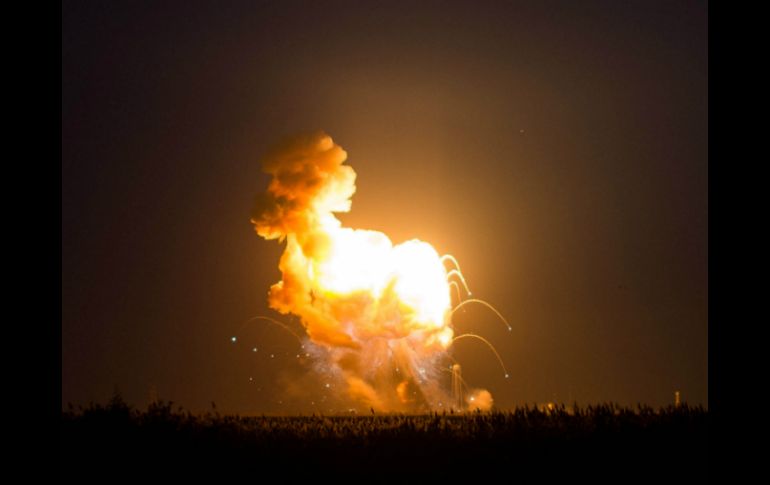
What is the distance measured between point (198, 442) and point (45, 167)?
11.5 metres

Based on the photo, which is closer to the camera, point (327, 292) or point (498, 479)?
point (498, 479)

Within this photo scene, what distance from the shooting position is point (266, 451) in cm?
3123

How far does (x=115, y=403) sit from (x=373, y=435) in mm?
10311

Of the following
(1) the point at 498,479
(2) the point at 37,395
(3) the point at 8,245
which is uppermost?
(3) the point at 8,245

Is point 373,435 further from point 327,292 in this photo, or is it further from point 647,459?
point 327,292

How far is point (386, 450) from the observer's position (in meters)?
31.1

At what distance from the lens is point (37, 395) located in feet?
83.7

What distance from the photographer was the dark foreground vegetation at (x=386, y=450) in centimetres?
2973

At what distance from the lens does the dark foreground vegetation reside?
97.6 ft
